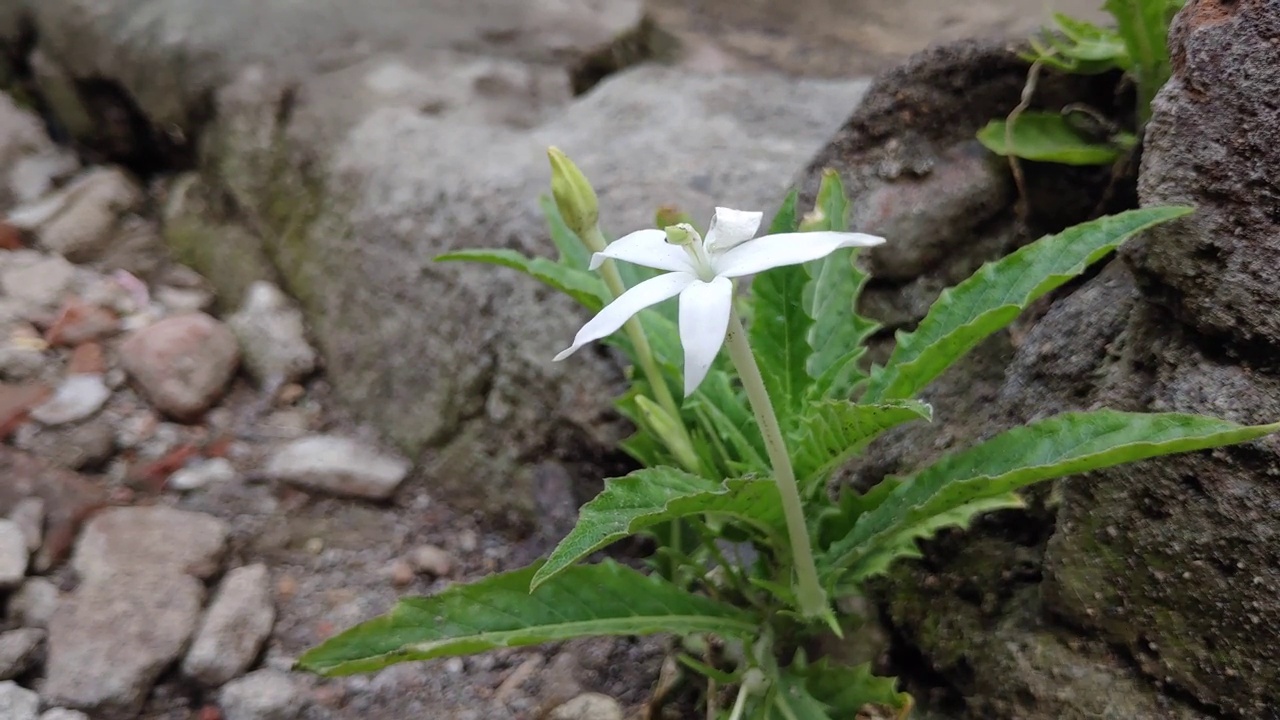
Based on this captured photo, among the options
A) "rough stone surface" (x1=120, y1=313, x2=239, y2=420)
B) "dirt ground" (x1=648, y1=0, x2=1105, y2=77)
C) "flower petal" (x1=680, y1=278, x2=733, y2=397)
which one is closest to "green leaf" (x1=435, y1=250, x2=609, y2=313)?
"flower petal" (x1=680, y1=278, x2=733, y2=397)

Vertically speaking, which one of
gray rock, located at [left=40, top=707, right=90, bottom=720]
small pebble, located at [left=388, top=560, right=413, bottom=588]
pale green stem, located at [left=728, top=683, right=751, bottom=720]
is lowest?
small pebble, located at [left=388, top=560, right=413, bottom=588]

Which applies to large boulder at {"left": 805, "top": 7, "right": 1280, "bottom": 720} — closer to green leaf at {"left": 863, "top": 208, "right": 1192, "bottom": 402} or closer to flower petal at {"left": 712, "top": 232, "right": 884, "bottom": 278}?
green leaf at {"left": 863, "top": 208, "right": 1192, "bottom": 402}

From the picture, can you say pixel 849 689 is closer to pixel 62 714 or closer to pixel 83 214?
pixel 62 714

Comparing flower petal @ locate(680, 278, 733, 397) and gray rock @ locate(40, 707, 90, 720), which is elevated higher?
flower petal @ locate(680, 278, 733, 397)

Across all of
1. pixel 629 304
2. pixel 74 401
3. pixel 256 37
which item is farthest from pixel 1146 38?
pixel 256 37

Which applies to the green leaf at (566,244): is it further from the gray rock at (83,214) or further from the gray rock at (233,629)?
the gray rock at (83,214)

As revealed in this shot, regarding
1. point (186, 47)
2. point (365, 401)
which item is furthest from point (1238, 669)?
point (186, 47)
